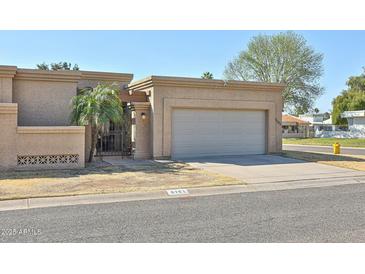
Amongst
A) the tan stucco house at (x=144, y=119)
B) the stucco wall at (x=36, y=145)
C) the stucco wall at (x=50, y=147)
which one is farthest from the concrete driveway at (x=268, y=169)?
the stucco wall at (x=36, y=145)

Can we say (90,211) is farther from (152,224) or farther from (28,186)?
(28,186)

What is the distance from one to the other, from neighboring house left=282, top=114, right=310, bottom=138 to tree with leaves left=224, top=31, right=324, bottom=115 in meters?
10.7

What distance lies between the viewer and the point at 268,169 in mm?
13094

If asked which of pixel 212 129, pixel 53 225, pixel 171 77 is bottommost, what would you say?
pixel 53 225

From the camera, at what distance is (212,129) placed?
17.3m

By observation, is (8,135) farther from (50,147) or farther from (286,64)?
(286,64)

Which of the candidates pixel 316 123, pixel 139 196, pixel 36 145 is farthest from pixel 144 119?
pixel 316 123

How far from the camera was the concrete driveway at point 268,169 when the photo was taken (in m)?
11.4

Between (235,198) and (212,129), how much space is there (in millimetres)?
9018

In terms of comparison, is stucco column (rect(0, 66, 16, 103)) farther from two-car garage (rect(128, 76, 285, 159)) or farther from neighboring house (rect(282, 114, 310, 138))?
neighboring house (rect(282, 114, 310, 138))

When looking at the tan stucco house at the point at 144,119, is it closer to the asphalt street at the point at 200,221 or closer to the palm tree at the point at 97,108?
the palm tree at the point at 97,108

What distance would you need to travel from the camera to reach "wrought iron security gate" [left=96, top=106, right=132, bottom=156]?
16797 mm

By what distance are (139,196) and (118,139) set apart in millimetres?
8976

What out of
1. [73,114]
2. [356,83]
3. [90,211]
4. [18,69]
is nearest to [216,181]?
[90,211]
